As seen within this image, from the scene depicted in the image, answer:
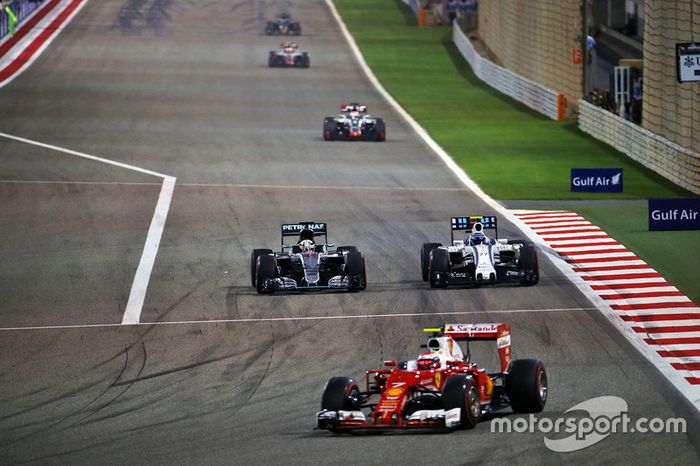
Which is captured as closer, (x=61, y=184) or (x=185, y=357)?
(x=185, y=357)

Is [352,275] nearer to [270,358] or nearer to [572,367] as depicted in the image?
[270,358]

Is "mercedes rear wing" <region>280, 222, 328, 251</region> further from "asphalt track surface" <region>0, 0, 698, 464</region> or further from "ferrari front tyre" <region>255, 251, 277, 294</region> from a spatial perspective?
"asphalt track surface" <region>0, 0, 698, 464</region>

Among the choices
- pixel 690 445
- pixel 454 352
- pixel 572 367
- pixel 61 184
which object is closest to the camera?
pixel 690 445

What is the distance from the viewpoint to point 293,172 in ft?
146

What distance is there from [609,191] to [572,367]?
16060 mm

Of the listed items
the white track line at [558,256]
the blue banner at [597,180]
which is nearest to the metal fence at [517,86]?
the white track line at [558,256]

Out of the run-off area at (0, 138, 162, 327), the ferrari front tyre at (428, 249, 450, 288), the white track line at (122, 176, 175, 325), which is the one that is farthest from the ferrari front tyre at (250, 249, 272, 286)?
the ferrari front tyre at (428, 249, 450, 288)

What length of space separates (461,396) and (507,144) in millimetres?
33851

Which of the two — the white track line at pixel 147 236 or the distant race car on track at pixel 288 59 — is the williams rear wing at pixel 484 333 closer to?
the white track line at pixel 147 236

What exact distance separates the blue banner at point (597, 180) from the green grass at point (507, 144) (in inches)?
19.7

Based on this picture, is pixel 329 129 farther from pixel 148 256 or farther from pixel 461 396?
pixel 461 396

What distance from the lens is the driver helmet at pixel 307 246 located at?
27.9 meters

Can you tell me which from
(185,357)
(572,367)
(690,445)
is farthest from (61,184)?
(690,445)

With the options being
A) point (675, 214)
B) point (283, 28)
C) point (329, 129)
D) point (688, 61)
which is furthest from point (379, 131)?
point (283, 28)
